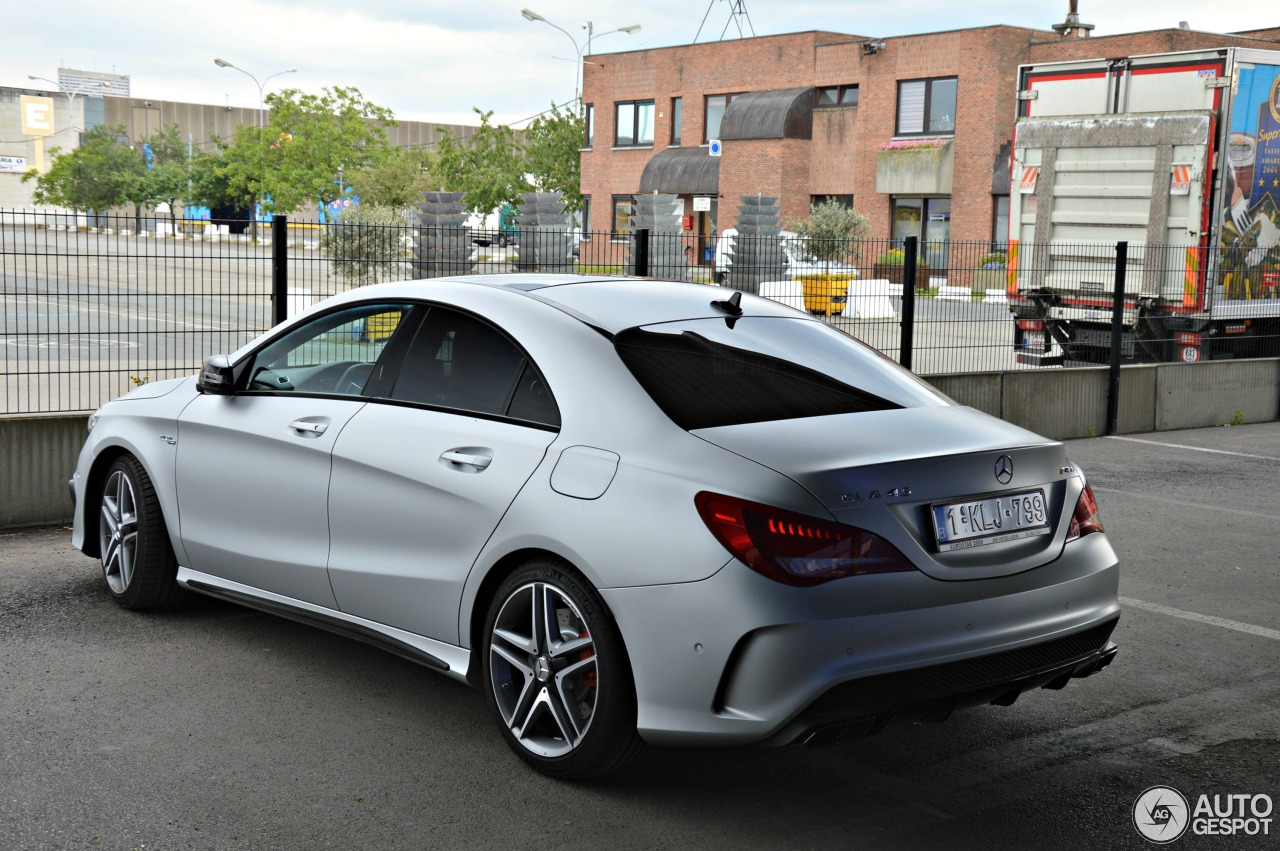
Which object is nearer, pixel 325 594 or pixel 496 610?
pixel 496 610

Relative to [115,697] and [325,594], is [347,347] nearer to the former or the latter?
[325,594]

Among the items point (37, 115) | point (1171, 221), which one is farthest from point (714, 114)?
point (37, 115)

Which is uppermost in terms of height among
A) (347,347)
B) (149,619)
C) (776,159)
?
(776,159)

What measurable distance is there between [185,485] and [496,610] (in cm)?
192

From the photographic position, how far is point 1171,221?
1470 cm

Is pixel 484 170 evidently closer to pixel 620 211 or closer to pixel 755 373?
pixel 620 211

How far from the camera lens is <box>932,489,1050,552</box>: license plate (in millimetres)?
3803

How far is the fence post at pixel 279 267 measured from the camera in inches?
351

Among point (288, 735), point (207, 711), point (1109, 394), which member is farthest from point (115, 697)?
point (1109, 394)

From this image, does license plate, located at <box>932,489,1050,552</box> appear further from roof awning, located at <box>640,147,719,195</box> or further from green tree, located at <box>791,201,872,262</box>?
roof awning, located at <box>640,147,719,195</box>

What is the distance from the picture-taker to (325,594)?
484 cm

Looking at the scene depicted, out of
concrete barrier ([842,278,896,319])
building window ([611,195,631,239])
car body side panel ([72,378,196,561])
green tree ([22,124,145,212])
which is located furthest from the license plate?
green tree ([22,124,145,212])

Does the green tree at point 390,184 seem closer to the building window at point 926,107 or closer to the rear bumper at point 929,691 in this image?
Result: the building window at point 926,107

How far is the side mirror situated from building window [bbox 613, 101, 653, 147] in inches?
1988
